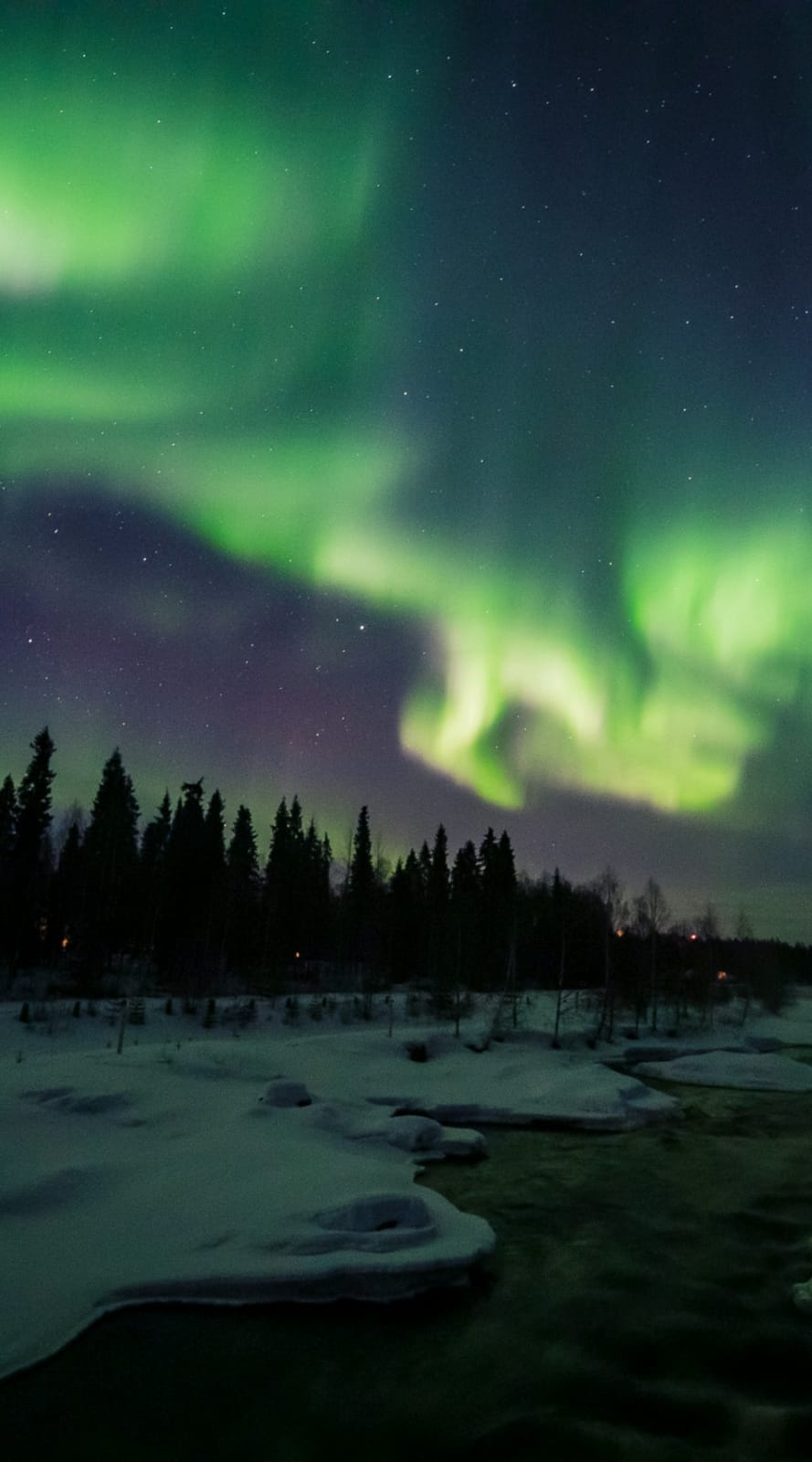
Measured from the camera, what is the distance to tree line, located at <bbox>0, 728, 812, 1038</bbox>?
2534 inches

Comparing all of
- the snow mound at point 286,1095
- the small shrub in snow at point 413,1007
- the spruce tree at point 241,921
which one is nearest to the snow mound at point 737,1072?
the small shrub in snow at point 413,1007

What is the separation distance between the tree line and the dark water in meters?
40.8

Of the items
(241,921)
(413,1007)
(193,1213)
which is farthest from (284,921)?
(193,1213)

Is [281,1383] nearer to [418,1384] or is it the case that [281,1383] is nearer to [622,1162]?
[418,1384]

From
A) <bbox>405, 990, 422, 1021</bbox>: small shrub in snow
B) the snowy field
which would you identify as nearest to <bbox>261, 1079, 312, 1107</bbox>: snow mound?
the snowy field

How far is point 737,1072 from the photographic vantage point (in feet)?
147

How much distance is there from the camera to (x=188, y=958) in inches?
2557

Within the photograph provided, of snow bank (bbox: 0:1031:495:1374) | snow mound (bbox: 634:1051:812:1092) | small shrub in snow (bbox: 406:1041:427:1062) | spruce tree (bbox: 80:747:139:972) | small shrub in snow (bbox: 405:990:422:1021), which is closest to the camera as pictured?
snow bank (bbox: 0:1031:495:1374)

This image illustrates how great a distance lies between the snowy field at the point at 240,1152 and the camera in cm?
1235

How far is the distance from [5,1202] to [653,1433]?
11333mm

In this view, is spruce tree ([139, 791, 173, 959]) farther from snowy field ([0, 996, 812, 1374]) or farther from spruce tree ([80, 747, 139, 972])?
snowy field ([0, 996, 812, 1374])

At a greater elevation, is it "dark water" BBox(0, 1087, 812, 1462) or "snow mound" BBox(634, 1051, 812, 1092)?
"dark water" BBox(0, 1087, 812, 1462)

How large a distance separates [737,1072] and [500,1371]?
3979 cm

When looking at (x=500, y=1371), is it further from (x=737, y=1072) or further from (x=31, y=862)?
(x=31, y=862)
